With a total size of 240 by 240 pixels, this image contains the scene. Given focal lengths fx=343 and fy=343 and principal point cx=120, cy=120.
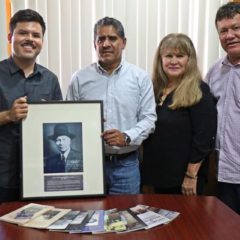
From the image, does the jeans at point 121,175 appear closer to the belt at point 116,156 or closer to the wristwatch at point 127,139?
the belt at point 116,156

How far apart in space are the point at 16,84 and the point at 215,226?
3.68 feet

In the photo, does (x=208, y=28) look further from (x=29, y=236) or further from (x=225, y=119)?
(x=29, y=236)

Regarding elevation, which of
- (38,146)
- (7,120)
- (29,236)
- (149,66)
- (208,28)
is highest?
(208,28)

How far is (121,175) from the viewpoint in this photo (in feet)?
6.15

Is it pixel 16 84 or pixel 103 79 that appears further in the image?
pixel 103 79

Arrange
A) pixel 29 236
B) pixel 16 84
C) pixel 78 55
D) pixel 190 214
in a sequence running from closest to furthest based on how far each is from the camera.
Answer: pixel 29 236 → pixel 190 214 → pixel 16 84 → pixel 78 55

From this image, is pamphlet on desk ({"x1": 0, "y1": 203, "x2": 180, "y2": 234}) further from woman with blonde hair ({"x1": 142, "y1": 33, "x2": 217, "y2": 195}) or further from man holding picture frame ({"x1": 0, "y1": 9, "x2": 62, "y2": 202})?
woman with blonde hair ({"x1": 142, "y1": 33, "x2": 217, "y2": 195})

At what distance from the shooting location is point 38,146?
149 cm

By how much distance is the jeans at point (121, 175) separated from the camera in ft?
6.17

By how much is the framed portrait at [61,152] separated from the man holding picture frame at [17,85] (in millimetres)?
151

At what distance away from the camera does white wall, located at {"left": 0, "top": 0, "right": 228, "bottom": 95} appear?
2508 millimetres

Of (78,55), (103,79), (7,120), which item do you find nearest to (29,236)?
(7,120)

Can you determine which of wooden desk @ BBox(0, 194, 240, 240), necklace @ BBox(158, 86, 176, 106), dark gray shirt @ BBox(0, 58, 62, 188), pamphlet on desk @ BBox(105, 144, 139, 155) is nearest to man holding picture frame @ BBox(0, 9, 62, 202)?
dark gray shirt @ BBox(0, 58, 62, 188)

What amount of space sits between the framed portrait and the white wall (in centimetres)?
108
